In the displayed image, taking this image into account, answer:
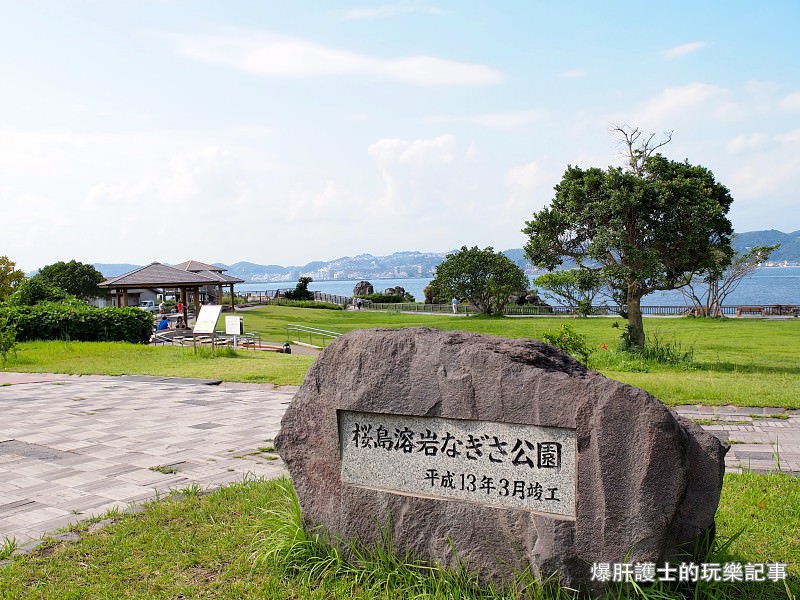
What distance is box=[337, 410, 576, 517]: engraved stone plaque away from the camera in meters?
3.35

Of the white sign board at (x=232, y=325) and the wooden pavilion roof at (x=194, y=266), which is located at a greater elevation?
the wooden pavilion roof at (x=194, y=266)

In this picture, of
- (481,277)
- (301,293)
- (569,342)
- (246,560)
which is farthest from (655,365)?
(301,293)

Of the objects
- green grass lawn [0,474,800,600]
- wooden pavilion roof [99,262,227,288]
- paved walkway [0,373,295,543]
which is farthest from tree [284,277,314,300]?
green grass lawn [0,474,800,600]

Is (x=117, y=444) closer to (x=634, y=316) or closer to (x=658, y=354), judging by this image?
(x=658, y=354)

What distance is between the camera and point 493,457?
3.48 meters

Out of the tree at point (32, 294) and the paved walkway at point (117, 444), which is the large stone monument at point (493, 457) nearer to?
the paved walkway at point (117, 444)

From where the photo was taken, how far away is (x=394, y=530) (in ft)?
12.1

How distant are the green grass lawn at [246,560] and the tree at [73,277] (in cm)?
4582

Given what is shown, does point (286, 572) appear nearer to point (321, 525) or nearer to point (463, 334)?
point (321, 525)

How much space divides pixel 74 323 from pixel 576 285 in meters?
13.3

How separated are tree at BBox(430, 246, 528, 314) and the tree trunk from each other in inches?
815

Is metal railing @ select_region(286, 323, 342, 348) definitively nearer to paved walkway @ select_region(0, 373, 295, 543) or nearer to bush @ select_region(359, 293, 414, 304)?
paved walkway @ select_region(0, 373, 295, 543)

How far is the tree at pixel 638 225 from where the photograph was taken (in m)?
14.3

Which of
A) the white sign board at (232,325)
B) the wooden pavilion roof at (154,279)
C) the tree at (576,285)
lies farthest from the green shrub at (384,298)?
the white sign board at (232,325)
